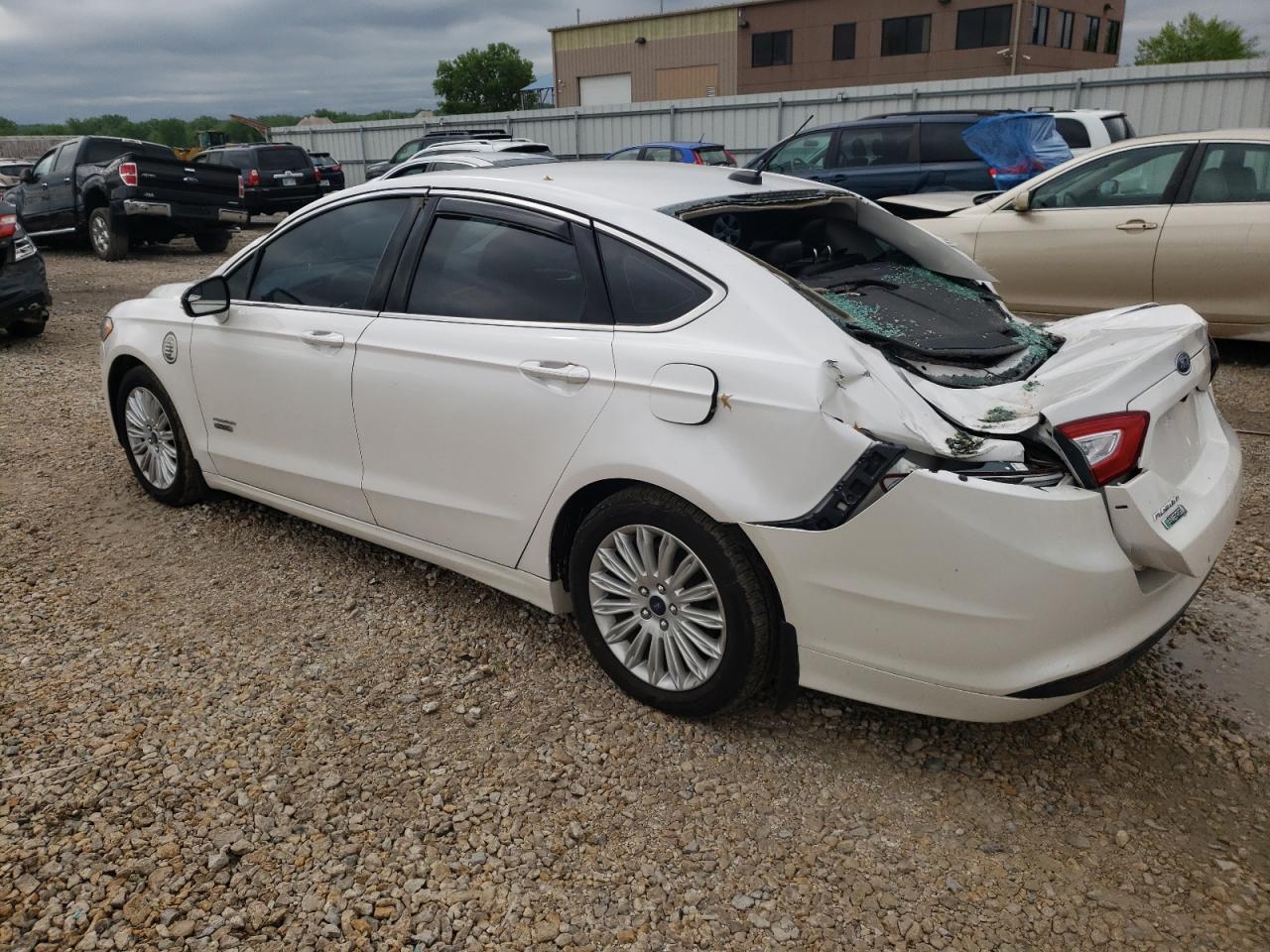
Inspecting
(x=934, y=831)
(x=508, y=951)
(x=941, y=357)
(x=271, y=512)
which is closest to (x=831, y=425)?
(x=941, y=357)

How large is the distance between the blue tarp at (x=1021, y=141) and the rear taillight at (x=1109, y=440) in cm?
755

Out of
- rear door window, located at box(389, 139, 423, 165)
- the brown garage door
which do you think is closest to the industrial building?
the brown garage door

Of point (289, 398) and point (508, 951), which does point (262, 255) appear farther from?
point (508, 951)

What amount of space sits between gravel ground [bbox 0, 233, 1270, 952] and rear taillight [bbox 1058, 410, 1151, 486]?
3.13 feet

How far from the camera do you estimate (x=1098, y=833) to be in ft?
8.70

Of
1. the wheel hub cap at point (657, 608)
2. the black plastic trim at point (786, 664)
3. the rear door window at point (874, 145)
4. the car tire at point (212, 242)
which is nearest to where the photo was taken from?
the black plastic trim at point (786, 664)

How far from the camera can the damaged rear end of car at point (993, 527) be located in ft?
8.02

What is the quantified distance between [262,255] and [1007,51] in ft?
153

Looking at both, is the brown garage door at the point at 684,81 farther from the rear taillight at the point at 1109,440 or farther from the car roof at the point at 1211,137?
the rear taillight at the point at 1109,440

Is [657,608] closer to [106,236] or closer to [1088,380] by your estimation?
[1088,380]

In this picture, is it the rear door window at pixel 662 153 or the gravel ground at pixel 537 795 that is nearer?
the gravel ground at pixel 537 795

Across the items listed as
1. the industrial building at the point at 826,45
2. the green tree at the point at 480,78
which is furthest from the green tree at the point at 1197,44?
the green tree at the point at 480,78

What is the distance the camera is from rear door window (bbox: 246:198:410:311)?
3842 millimetres

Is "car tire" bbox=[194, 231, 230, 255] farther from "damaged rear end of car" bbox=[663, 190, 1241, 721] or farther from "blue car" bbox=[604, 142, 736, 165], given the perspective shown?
"damaged rear end of car" bbox=[663, 190, 1241, 721]
